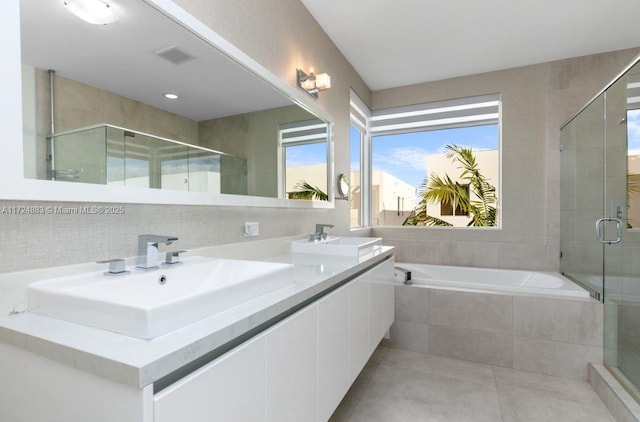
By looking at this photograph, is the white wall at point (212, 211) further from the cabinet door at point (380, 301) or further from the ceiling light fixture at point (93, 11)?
the cabinet door at point (380, 301)

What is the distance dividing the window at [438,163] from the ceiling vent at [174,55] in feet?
9.51

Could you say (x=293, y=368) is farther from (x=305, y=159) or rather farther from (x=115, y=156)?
(x=305, y=159)

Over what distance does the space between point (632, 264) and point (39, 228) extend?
9.67 feet

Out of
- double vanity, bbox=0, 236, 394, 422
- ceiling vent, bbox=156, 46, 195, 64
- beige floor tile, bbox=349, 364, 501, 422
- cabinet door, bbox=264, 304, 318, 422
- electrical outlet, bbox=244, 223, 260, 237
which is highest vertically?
ceiling vent, bbox=156, 46, 195, 64

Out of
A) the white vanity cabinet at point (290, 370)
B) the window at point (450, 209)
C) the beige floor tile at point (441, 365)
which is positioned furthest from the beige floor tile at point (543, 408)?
the window at point (450, 209)

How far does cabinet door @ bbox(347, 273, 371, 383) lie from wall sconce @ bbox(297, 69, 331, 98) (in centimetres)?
131

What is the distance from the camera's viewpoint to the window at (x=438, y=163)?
3.47 meters

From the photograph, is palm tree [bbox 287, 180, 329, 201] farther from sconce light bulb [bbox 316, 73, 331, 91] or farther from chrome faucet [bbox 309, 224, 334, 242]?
sconce light bulb [bbox 316, 73, 331, 91]

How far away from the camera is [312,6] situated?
2.27m

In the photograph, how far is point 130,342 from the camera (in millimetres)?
627

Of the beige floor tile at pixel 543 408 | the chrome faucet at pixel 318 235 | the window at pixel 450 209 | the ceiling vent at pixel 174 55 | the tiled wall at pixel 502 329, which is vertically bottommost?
the beige floor tile at pixel 543 408

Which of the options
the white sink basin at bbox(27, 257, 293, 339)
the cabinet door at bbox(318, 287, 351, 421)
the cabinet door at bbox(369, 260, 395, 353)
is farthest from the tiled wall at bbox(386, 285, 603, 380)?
the white sink basin at bbox(27, 257, 293, 339)

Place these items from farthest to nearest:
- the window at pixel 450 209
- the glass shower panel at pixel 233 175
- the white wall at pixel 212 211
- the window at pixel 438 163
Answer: the window at pixel 450 209 < the window at pixel 438 163 < the glass shower panel at pixel 233 175 < the white wall at pixel 212 211

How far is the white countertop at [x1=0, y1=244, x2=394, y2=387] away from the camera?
0.56 metres
